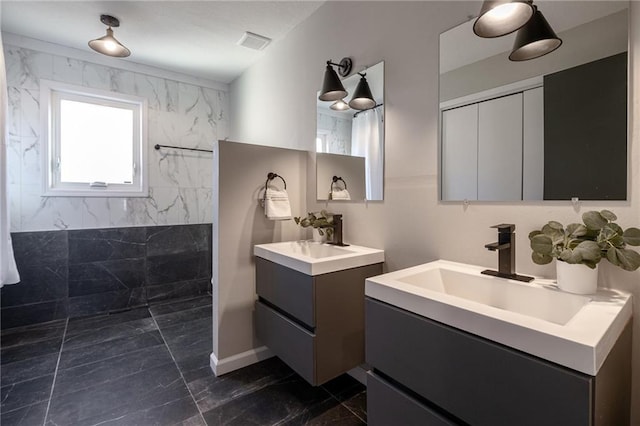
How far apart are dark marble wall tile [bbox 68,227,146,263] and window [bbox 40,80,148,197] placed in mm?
373

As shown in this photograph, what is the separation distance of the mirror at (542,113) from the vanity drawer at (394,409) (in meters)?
0.88

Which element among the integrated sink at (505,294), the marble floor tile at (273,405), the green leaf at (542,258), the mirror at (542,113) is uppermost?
the mirror at (542,113)

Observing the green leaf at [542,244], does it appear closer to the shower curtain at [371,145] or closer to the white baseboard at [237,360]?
the shower curtain at [371,145]

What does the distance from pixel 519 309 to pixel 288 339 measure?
1.14m

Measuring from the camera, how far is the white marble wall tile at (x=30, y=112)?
2.59 m

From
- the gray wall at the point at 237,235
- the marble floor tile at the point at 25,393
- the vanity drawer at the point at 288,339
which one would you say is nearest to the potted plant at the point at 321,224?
the gray wall at the point at 237,235

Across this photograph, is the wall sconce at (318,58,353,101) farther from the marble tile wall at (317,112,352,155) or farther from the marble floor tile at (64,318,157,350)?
the marble floor tile at (64,318,157,350)

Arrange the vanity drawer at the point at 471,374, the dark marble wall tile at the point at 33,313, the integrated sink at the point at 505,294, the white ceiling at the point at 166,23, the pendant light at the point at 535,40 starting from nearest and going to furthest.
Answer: the vanity drawer at the point at 471,374 < the integrated sink at the point at 505,294 < the pendant light at the point at 535,40 < the white ceiling at the point at 166,23 < the dark marble wall tile at the point at 33,313

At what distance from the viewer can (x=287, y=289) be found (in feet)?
5.44

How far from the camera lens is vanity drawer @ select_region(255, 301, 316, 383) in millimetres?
1505

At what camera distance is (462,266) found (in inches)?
52.7

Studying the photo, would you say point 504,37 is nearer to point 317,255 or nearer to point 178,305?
point 317,255

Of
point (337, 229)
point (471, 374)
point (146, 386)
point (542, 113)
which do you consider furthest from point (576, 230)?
point (146, 386)

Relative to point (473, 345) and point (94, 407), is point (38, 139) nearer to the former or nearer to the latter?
point (94, 407)
